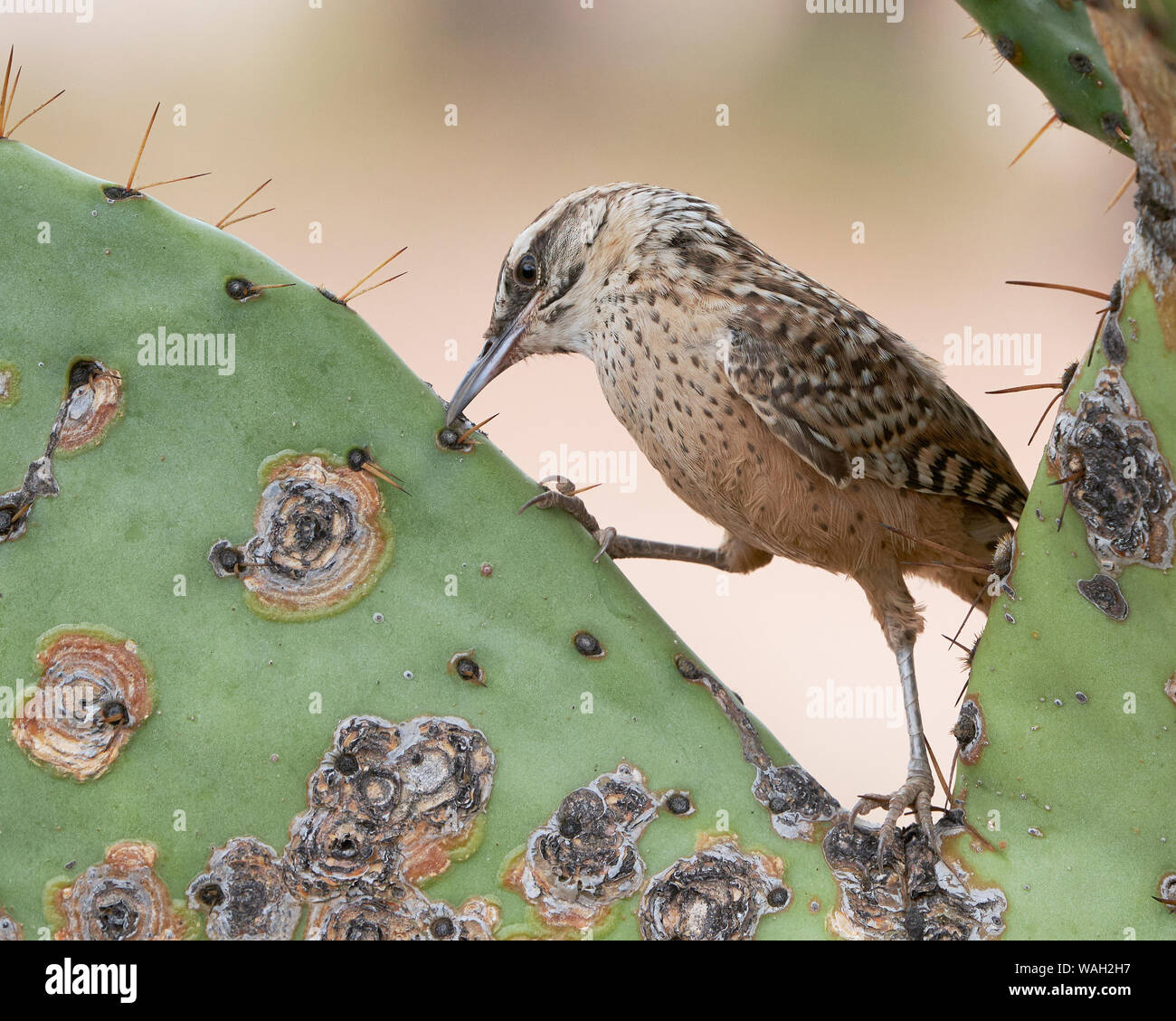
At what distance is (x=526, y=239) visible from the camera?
5.62 ft

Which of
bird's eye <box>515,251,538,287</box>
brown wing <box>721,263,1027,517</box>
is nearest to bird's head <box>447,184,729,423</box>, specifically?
bird's eye <box>515,251,538,287</box>

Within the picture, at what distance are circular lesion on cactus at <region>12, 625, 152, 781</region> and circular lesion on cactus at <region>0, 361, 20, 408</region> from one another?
245mm

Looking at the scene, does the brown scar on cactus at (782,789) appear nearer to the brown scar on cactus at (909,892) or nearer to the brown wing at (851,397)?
the brown scar on cactus at (909,892)

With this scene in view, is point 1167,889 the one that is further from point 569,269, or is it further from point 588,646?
point 569,269

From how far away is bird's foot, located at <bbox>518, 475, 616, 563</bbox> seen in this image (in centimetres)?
132

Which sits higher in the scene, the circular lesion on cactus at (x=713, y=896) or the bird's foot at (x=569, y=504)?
the bird's foot at (x=569, y=504)

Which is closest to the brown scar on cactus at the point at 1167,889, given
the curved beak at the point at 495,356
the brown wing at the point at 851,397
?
the brown wing at the point at 851,397

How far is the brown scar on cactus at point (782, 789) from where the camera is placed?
123cm

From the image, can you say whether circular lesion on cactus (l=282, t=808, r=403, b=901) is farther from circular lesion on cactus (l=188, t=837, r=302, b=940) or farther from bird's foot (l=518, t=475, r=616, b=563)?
bird's foot (l=518, t=475, r=616, b=563)

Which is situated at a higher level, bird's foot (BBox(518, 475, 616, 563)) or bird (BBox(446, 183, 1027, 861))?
bird (BBox(446, 183, 1027, 861))

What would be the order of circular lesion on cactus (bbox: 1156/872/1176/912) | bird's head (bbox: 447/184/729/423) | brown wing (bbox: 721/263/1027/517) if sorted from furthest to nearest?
bird's head (bbox: 447/184/729/423) < brown wing (bbox: 721/263/1027/517) < circular lesion on cactus (bbox: 1156/872/1176/912)

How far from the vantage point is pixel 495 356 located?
1.67 m

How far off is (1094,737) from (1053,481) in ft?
0.89

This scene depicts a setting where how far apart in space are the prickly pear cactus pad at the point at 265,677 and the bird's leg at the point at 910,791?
9cm
